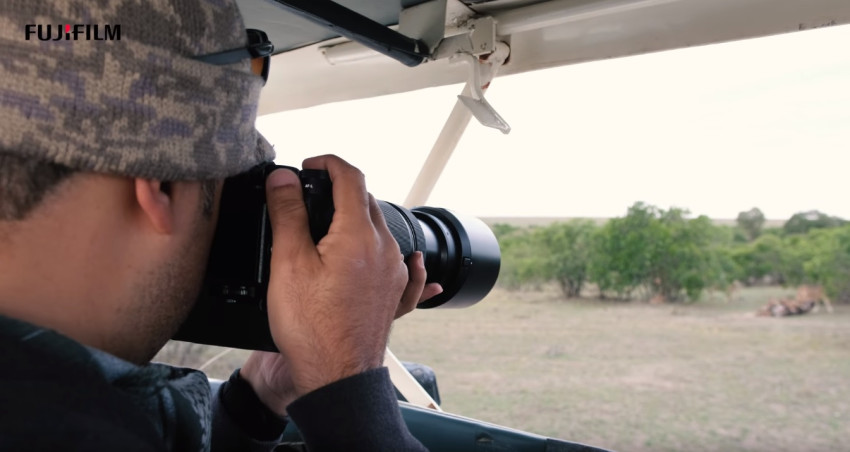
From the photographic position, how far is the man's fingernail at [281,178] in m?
0.62

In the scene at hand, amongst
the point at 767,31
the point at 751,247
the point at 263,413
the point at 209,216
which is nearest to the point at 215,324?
the point at 209,216

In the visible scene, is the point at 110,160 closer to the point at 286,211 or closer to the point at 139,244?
the point at 139,244

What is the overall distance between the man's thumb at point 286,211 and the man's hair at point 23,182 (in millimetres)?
190

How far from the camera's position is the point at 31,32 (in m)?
0.44

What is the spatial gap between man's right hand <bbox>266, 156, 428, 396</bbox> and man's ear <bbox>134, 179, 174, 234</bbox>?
116mm

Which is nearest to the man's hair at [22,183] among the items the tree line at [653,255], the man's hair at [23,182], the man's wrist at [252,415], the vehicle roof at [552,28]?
the man's hair at [23,182]

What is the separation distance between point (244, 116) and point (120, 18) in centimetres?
12

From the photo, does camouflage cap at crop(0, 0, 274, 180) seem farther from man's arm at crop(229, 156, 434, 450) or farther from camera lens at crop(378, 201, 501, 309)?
camera lens at crop(378, 201, 501, 309)

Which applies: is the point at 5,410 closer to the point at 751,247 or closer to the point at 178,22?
the point at 178,22

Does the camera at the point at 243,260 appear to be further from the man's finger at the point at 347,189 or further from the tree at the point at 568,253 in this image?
the tree at the point at 568,253

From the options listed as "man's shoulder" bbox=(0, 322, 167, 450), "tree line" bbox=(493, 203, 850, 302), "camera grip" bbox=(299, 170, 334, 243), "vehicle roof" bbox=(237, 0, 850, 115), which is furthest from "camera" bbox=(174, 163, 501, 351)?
"tree line" bbox=(493, 203, 850, 302)

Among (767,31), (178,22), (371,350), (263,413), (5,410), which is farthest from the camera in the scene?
(767,31)

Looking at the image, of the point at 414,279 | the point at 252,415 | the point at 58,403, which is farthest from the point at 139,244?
the point at 252,415

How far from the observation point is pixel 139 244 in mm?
496
